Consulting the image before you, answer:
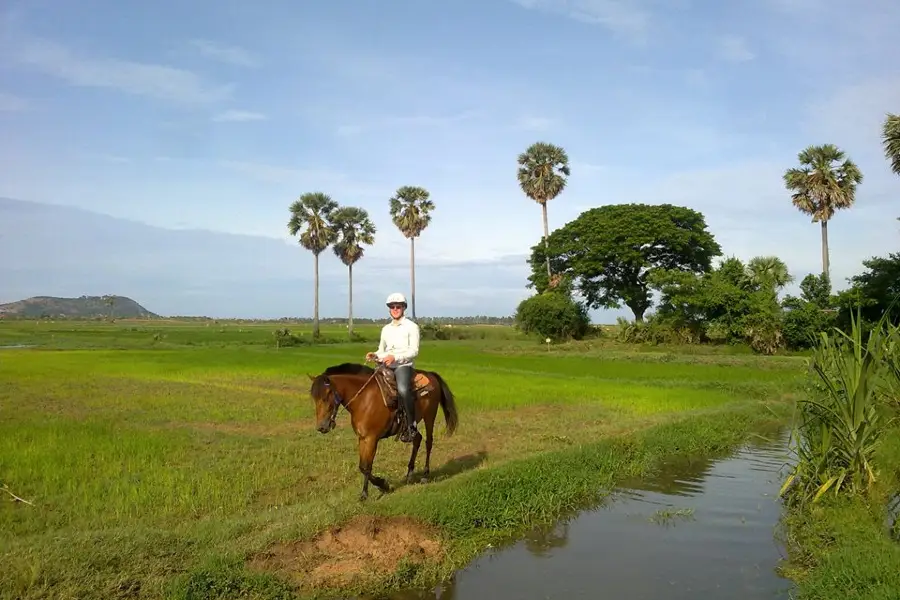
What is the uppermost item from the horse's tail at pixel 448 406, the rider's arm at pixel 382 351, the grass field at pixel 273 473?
the rider's arm at pixel 382 351

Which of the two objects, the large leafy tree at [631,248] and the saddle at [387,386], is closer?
the saddle at [387,386]

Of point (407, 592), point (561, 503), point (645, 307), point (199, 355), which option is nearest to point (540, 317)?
point (645, 307)

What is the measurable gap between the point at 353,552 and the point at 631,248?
43.1m

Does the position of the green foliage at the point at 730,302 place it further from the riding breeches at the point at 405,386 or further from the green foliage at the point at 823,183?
the riding breeches at the point at 405,386

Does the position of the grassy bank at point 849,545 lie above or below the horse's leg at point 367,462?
below

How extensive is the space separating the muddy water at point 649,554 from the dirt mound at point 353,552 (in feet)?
1.39

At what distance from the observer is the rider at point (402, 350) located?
325 inches

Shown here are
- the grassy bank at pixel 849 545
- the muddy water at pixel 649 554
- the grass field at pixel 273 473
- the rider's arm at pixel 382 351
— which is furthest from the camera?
the rider's arm at pixel 382 351

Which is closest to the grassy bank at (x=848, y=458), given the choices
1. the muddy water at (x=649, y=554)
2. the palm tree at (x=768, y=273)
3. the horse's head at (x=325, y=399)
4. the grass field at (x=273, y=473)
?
the muddy water at (x=649, y=554)

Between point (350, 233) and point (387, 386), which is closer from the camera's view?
point (387, 386)

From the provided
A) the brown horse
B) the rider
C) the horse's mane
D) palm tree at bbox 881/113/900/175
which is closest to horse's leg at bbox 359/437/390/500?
the brown horse

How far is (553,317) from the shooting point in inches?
1825

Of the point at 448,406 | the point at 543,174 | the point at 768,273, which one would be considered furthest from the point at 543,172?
the point at 448,406

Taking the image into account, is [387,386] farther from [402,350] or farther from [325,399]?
[325,399]
